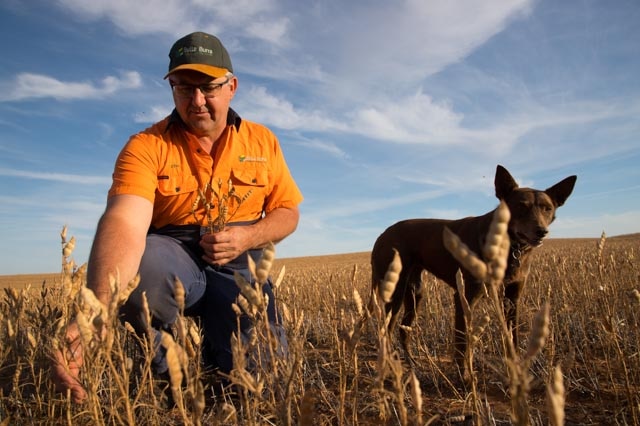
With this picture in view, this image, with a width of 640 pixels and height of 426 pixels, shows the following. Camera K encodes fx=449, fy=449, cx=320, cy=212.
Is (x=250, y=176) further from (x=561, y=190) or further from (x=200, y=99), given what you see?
(x=561, y=190)

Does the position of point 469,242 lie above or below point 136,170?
below

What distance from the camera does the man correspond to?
308 cm

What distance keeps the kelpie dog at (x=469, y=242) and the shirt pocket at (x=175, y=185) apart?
2.19m

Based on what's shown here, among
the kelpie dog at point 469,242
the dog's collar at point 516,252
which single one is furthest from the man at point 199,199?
the dog's collar at point 516,252

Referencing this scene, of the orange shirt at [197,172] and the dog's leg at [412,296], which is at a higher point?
the orange shirt at [197,172]

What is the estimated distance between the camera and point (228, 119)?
12.9 feet

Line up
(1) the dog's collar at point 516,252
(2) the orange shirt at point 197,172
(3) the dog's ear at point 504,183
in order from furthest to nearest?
(3) the dog's ear at point 504,183, (1) the dog's collar at point 516,252, (2) the orange shirt at point 197,172

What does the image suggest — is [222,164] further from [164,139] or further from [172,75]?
[172,75]

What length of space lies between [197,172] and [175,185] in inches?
8.8

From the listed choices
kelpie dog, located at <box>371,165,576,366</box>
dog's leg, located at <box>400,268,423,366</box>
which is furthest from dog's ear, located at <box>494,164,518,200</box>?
dog's leg, located at <box>400,268,423,366</box>

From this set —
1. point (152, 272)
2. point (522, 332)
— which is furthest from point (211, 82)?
point (522, 332)

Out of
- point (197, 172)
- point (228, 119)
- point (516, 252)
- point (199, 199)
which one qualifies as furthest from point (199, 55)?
point (516, 252)

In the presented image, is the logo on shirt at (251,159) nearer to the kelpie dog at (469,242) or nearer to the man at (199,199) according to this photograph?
the man at (199,199)

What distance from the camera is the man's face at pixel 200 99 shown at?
3.44 metres
